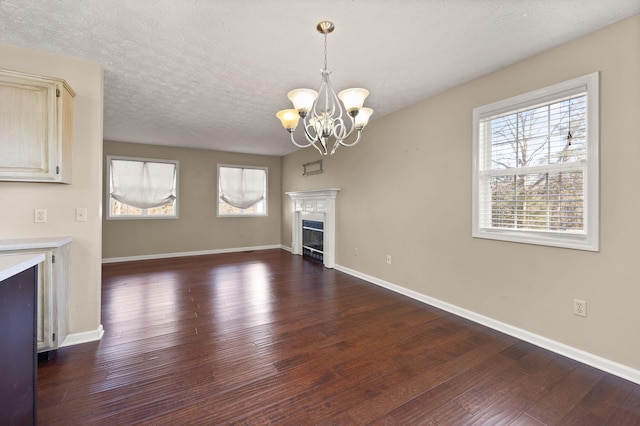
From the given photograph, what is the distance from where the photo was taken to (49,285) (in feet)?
6.86

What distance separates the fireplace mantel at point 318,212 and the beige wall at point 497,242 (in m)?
0.31

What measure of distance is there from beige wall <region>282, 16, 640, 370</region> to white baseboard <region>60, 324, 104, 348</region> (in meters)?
3.36

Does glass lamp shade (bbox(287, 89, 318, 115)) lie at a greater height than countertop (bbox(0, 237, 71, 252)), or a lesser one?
greater

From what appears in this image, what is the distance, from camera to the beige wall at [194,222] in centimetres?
566

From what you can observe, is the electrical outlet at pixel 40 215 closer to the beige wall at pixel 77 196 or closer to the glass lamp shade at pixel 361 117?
the beige wall at pixel 77 196

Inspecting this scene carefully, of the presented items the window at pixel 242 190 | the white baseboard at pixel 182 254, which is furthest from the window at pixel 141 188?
the window at pixel 242 190

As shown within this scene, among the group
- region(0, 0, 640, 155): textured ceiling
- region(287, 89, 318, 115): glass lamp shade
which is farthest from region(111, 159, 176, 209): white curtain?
region(287, 89, 318, 115): glass lamp shade

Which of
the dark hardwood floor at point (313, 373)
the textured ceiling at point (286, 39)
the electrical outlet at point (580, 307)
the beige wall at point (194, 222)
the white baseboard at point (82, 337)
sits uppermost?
the textured ceiling at point (286, 39)

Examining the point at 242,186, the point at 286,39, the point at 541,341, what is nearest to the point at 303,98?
the point at 286,39

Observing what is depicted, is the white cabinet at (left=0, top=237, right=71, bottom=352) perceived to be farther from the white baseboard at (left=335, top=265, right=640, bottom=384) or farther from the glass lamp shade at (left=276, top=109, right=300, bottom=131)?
the white baseboard at (left=335, top=265, right=640, bottom=384)

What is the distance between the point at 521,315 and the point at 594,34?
7.74 ft

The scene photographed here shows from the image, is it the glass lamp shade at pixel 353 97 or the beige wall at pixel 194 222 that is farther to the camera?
the beige wall at pixel 194 222

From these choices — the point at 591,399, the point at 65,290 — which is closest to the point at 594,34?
the point at 591,399

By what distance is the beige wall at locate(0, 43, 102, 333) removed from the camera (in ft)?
7.32
